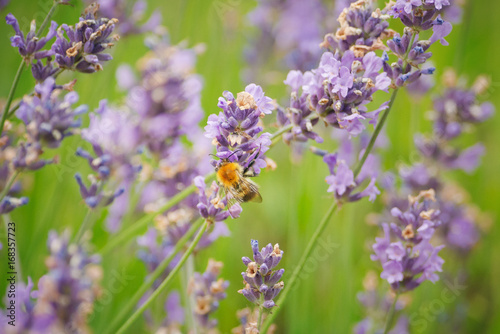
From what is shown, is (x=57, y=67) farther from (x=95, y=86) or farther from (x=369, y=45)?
(x=95, y=86)

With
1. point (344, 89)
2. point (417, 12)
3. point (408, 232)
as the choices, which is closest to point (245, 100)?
point (344, 89)

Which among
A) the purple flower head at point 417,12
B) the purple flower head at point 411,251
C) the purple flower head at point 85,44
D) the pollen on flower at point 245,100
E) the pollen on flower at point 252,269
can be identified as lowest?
the purple flower head at point 411,251

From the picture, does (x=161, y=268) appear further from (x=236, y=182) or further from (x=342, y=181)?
(x=342, y=181)

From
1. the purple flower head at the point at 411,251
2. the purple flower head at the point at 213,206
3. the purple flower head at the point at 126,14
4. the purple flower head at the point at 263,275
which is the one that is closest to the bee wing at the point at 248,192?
the purple flower head at the point at 213,206

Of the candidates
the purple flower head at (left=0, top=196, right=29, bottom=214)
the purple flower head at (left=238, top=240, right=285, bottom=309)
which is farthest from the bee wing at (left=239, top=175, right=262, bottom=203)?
the purple flower head at (left=0, top=196, right=29, bottom=214)

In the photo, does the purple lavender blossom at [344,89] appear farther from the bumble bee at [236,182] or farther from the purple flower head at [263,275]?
the purple flower head at [263,275]

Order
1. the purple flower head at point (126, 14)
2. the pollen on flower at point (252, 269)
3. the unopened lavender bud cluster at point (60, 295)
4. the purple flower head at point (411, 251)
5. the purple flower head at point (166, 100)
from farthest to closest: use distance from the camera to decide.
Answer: the purple flower head at point (126, 14)
the purple flower head at point (166, 100)
the purple flower head at point (411, 251)
the pollen on flower at point (252, 269)
the unopened lavender bud cluster at point (60, 295)

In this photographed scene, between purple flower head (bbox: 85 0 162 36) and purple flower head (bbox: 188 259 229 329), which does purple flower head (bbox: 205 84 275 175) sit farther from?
purple flower head (bbox: 85 0 162 36)

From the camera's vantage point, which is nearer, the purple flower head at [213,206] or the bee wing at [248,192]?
the purple flower head at [213,206]
